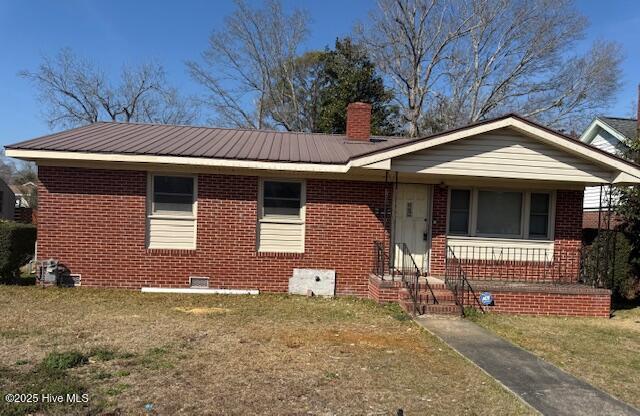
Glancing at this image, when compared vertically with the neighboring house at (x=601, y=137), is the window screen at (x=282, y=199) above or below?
below

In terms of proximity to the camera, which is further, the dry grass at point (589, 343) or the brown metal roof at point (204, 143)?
the brown metal roof at point (204, 143)

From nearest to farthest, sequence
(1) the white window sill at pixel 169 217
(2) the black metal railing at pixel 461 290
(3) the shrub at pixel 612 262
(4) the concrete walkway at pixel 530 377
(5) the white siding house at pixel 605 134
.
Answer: (4) the concrete walkway at pixel 530 377, (2) the black metal railing at pixel 461 290, (1) the white window sill at pixel 169 217, (3) the shrub at pixel 612 262, (5) the white siding house at pixel 605 134

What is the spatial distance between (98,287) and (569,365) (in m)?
8.71

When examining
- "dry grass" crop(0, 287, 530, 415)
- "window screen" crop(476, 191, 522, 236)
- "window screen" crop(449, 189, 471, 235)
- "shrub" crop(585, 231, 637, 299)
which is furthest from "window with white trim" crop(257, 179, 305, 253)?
"shrub" crop(585, 231, 637, 299)

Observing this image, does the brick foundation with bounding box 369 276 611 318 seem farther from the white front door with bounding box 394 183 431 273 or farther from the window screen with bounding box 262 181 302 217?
the window screen with bounding box 262 181 302 217

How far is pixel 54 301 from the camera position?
883cm

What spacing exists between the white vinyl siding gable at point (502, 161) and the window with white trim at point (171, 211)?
4.38 metres

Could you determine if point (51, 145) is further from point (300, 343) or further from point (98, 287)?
point (300, 343)

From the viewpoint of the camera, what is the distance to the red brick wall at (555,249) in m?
11.2

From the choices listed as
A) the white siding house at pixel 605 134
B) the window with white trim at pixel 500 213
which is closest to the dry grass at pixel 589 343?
the window with white trim at pixel 500 213

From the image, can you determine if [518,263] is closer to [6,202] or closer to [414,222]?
[414,222]

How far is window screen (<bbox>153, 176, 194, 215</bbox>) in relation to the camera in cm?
1054

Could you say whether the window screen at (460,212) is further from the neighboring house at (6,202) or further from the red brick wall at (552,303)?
the neighboring house at (6,202)

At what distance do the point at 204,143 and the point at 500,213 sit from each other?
6900 mm
